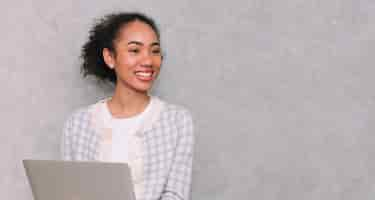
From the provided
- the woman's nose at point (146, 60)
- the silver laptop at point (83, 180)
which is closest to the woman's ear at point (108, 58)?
the woman's nose at point (146, 60)

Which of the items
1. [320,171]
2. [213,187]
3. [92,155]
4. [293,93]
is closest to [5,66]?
[92,155]

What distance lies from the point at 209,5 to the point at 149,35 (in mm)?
307

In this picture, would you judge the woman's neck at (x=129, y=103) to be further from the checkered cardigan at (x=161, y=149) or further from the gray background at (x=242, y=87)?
the gray background at (x=242, y=87)

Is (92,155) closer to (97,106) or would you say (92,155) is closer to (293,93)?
(97,106)

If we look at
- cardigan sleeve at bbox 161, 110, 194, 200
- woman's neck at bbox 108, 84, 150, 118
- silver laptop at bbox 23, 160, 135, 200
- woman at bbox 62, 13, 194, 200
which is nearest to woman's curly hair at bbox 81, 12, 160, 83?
woman at bbox 62, 13, 194, 200

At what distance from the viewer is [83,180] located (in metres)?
1.29

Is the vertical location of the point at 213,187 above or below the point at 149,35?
below

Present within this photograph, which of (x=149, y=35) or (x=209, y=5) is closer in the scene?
(x=149, y=35)

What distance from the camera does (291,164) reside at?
1887mm

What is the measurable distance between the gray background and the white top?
25 centimetres

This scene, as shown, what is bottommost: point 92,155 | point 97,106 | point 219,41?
point 92,155

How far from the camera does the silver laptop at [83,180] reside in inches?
49.8

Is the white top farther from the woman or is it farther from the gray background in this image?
the gray background

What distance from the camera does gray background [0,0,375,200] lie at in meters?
1.88
